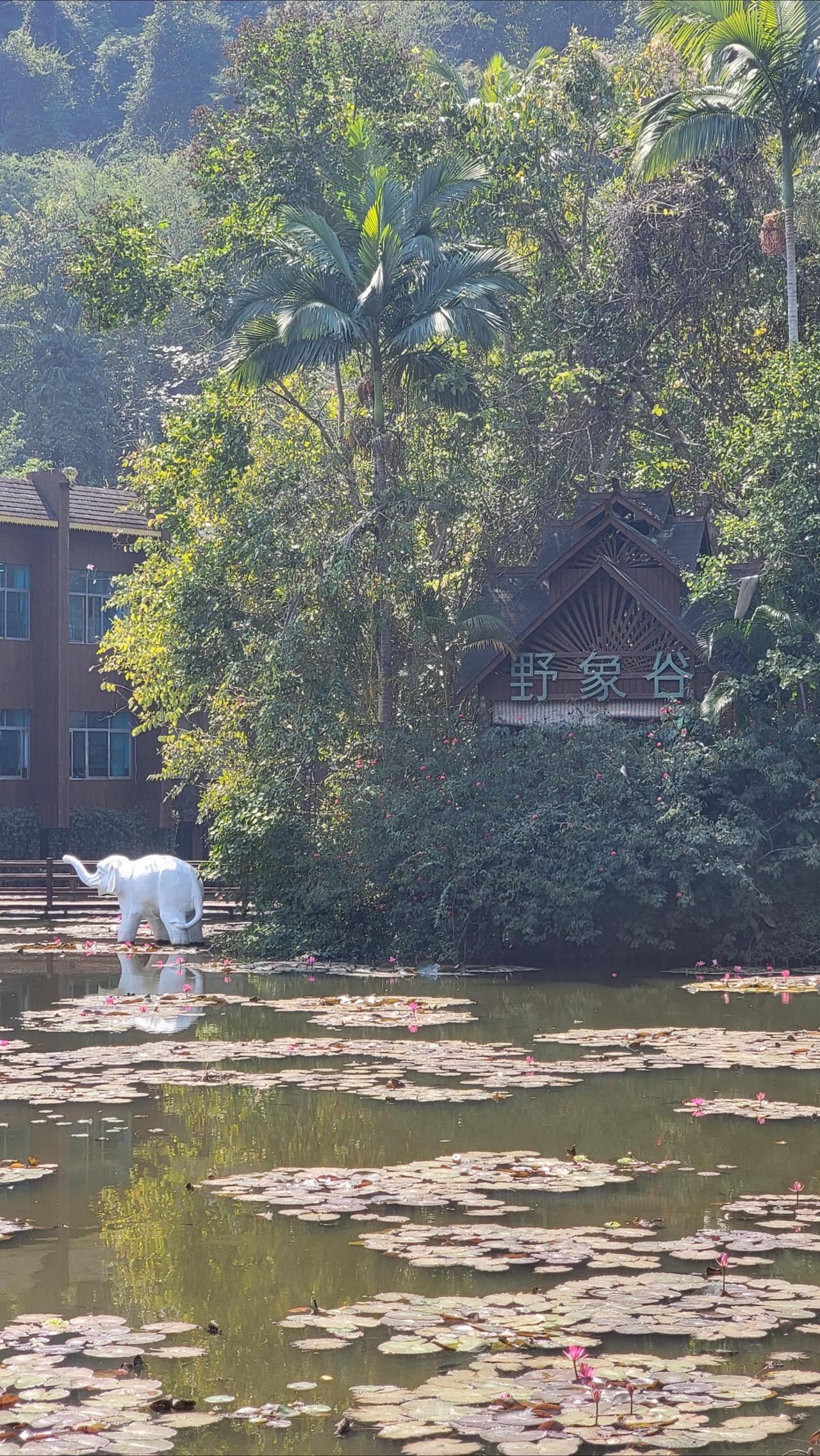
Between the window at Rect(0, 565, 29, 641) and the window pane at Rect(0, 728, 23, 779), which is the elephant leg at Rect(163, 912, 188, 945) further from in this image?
the window at Rect(0, 565, 29, 641)

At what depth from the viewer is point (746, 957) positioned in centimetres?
1998

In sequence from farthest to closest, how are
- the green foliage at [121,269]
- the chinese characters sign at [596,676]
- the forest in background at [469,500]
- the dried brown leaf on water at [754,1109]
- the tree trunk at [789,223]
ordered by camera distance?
the green foliage at [121,269], the tree trunk at [789,223], the chinese characters sign at [596,676], the forest in background at [469,500], the dried brown leaf on water at [754,1109]

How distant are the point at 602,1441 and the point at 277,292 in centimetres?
1876

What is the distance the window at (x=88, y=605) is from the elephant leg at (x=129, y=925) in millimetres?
14788

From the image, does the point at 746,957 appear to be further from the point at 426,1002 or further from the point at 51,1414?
the point at 51,1414

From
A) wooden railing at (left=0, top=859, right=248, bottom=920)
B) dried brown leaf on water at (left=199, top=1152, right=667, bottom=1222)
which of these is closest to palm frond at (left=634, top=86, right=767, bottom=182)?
wooden railing at (left=0, top=859, right=248, bottom=920)

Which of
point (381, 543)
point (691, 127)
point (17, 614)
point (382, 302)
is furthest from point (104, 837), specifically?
point (691, 127)

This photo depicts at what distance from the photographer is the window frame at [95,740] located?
36.2 m

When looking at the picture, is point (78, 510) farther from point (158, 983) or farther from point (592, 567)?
point (158, 983)

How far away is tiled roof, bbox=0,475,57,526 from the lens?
112 feet

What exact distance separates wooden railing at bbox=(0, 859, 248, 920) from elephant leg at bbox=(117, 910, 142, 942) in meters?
2.66

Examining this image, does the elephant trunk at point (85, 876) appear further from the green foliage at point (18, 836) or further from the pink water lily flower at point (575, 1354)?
the pink water lily flower at point (575, 1354)

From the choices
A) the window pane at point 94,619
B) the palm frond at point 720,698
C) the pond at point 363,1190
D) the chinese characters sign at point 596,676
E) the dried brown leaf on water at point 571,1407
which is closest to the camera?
the dried brown leaf on water at point 571,1407

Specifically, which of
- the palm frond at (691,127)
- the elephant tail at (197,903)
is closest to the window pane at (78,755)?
the elephant tail at (197,903)
